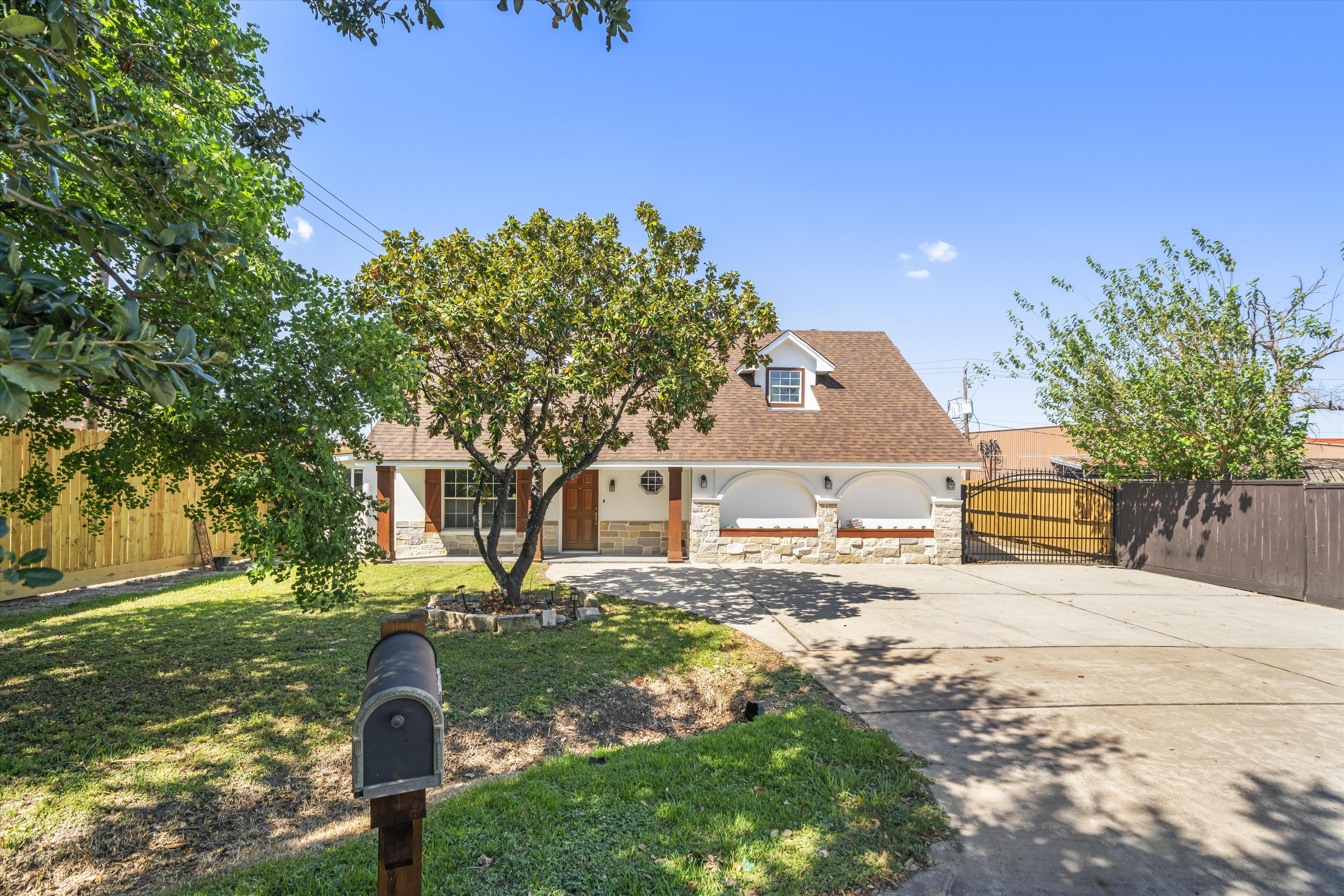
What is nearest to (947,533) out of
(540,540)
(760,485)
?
(760,485)

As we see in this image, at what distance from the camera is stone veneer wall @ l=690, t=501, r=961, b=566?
14398mm

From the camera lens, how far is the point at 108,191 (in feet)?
14.5

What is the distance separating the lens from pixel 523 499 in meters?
14.9

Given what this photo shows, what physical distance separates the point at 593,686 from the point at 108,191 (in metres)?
5.64

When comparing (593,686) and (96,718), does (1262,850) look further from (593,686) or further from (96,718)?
(96,718)

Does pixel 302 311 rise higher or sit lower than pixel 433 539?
higher

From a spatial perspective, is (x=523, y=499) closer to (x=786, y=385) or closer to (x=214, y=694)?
(x=786, y=385)

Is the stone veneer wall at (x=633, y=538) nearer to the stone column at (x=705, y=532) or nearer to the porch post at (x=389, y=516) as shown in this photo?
the stone column at (x=705, y=532)

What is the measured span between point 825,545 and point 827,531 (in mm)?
324

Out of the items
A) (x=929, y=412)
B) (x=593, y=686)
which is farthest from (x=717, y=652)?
(x=929, y=412)

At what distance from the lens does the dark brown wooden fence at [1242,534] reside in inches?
402

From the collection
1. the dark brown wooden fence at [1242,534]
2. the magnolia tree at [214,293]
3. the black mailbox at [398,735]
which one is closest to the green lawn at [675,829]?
the black mailbox at [398,735]

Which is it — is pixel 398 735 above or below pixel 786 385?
below

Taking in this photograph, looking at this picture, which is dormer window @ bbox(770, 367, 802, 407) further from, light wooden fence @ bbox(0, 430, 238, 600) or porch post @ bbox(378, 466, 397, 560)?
light wooden fence @ bbox(0, 430, 238, 600)
